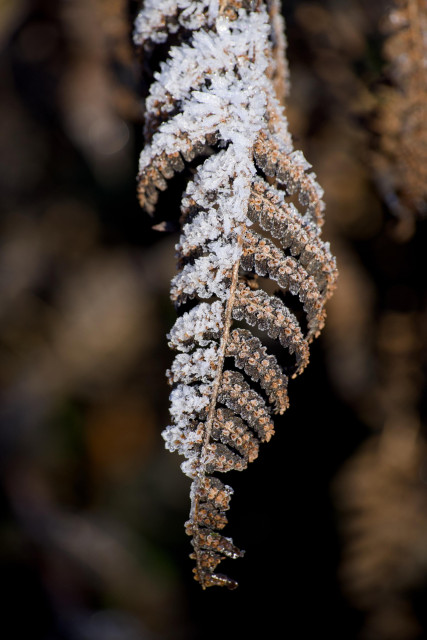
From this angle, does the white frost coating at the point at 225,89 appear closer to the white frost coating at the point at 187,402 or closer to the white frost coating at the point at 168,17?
the white frost coating at the point at 168,17

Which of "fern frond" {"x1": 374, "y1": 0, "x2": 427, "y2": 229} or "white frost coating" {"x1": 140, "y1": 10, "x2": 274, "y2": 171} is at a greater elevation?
"fern frond" {"x1": 374, "y1": 0, "x2": 427, "y2": 229}

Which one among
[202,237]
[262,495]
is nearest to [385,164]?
[202,237]

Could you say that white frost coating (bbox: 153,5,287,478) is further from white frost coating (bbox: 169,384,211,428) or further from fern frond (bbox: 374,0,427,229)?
fern frond (bbox: 374,0,427,229)

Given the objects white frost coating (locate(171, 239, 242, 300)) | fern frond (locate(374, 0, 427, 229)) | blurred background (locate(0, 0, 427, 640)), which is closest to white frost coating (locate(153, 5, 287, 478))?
white frost coating (locate(171, 239, 242, 300))

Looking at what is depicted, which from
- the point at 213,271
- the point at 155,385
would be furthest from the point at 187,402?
the point at 155,385

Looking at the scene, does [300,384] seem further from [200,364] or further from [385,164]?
[200,364]
